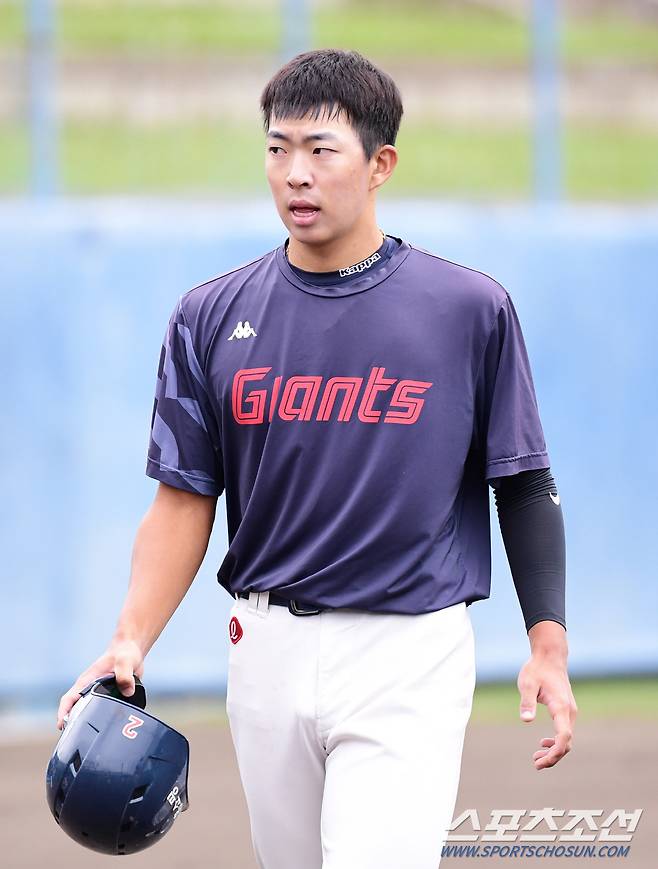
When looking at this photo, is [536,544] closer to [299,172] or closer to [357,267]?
[357,267]

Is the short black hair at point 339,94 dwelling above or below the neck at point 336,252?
above

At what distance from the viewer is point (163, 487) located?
333 centimetres

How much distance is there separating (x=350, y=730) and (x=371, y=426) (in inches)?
24.5

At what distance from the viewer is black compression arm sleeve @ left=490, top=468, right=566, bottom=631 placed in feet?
10.4

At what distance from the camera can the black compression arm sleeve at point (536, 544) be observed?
10.4ft

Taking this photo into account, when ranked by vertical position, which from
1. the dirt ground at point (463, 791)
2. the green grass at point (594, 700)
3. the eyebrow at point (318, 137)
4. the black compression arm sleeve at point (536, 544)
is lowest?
the green grass at point (594, 700)

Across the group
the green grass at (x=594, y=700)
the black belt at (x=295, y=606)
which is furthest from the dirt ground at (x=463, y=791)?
the black belt at (x=295, y=606)

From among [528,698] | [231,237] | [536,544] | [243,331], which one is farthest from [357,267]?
[231,237]

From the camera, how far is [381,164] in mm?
3273

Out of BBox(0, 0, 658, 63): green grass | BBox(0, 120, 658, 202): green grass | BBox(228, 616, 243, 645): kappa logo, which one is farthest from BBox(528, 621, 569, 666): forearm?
BBox(0, 0, 658, 63): green grass

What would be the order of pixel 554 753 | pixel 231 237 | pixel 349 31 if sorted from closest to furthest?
1. pixel 554 753
2. pixel 231 237
3. pixel 349 31

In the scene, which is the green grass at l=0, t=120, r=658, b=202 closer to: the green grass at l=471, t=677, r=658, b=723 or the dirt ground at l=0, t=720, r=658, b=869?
the green grass at l=471, t=677, r=658, b=723

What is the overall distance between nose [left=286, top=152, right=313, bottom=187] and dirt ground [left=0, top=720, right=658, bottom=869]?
303 cm

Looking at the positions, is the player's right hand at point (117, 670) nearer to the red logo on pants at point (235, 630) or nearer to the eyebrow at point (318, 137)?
the red logo on pants at point (235, 630)
